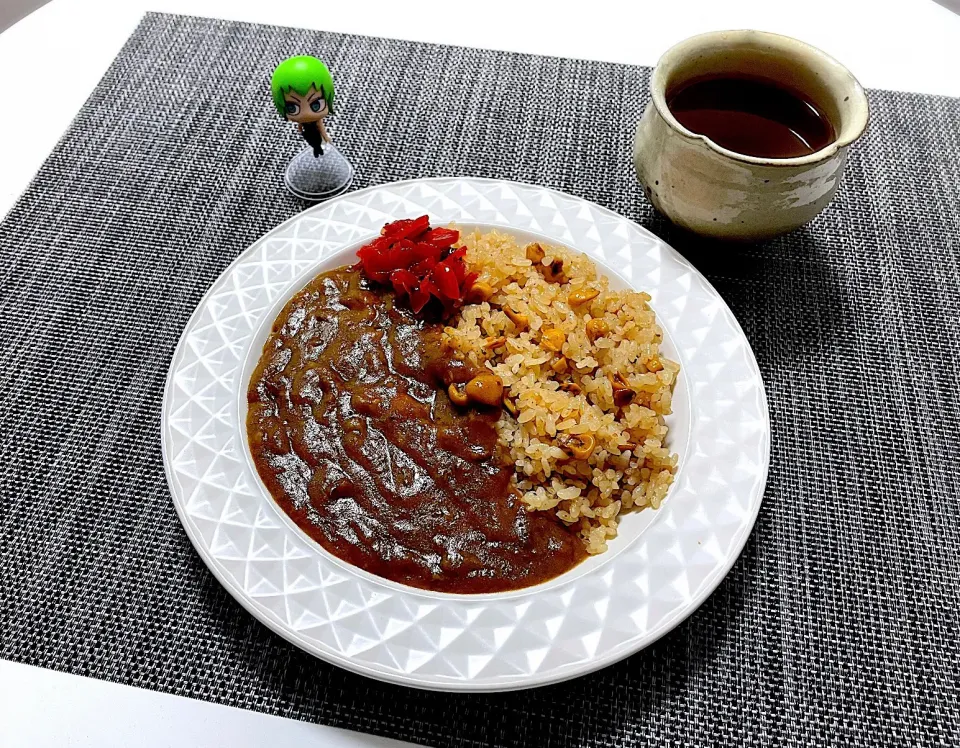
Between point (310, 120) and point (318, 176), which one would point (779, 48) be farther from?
point (318, 176)

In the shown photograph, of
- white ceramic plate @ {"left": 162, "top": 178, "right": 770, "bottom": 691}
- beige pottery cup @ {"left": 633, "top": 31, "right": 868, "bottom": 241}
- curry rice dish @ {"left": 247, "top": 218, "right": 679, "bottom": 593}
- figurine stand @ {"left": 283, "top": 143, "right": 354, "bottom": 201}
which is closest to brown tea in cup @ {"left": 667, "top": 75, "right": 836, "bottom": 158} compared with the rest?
beige pottery cup @ {"left": 633, "top": 31, "right": 868, "bottom": 241}

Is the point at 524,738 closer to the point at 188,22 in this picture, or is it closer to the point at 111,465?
the point at 111,465

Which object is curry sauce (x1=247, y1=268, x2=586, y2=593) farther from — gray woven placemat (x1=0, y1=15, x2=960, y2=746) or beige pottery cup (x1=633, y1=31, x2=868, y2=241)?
beige pottery cup (x1=633, y1=31, x2=868, y2=241)

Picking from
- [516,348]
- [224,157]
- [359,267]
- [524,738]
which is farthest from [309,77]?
[524,738]

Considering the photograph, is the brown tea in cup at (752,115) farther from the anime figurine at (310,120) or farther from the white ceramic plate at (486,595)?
the anime figurine at (310,120)

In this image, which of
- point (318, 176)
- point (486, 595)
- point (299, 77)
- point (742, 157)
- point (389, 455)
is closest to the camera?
point (486, 595)

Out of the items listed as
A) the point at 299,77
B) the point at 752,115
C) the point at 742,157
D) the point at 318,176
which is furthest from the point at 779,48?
the point at 318,176
